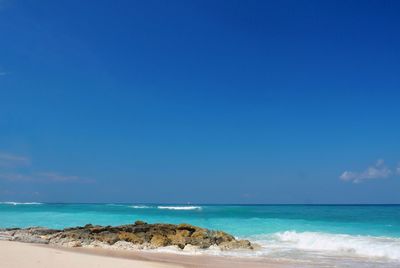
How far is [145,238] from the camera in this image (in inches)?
769

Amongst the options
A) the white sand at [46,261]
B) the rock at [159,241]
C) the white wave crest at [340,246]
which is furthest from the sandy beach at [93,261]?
the white wave crest at [340,246]

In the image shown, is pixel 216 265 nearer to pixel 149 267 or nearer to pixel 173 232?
pixel 149 267

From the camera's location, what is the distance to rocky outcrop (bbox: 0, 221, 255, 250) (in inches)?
723

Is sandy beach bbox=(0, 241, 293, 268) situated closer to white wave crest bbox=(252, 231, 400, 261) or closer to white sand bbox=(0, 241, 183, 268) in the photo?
white sand bbox=(0, 241, 183, 268)

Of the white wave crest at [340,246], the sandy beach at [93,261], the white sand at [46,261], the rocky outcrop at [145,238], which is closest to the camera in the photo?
the white sand at [46,261]

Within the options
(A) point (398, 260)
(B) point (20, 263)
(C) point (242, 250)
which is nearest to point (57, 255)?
(B) point (20, 263)

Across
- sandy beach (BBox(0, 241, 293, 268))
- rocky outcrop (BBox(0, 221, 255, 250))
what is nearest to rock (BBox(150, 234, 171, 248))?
rocky outcrop (BBox(0, 221, 255, 250))

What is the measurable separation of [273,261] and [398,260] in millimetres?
5063

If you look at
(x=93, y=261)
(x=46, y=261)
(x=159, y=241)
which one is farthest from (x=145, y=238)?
(x=46, y=261)

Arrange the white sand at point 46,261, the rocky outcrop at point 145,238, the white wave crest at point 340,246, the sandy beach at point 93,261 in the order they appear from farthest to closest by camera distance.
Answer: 1. the rocky outcrop at point 145,238
2. the white wave crest at point 340,246
3. the sandy beach at point 93,261
4. the white sand at point 46,261

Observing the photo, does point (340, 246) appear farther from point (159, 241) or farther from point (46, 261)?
point (46, 261)

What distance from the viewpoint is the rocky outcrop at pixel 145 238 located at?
723 inches

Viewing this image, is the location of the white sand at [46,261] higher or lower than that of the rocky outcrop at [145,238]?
lower

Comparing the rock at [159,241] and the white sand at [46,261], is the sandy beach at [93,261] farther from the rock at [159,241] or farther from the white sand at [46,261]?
the rock at [159,241]
